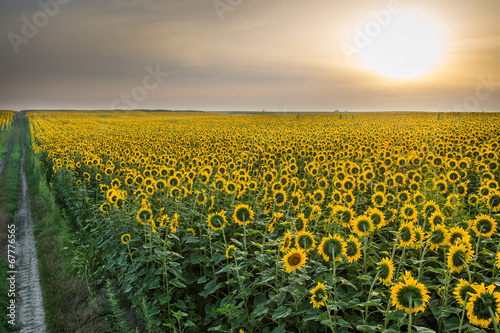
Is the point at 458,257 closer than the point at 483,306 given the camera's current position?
No

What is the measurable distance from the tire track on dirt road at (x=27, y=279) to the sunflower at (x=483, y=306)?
5586 millimetres

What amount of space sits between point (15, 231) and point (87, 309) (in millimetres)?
5345

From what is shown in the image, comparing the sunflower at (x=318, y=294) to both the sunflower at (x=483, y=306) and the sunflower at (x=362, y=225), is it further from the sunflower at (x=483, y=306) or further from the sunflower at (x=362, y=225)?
the sunflower at (x=483, y=306)

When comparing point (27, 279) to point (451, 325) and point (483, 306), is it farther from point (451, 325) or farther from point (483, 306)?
point (483, 306)

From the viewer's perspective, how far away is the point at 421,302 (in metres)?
2.35

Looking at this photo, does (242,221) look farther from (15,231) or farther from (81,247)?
(15,231)

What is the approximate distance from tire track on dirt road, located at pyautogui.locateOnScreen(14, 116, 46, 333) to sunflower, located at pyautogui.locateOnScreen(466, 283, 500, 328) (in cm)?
559

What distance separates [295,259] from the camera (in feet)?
10.5

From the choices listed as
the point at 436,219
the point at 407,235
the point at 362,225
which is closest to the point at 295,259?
the point at 362,225

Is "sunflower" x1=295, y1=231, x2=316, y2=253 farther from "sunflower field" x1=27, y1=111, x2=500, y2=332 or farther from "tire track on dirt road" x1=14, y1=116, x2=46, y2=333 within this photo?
"tire track on dirt road" x1=14, y1=116, x2=46, y2=333

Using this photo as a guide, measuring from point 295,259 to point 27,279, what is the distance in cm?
603

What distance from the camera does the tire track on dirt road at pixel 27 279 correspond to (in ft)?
17.2

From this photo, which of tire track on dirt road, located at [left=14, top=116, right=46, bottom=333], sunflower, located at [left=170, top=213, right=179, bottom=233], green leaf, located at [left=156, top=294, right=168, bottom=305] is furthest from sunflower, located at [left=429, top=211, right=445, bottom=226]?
tire track on dirt road, located at [left=14, top=116, right=46, bottom=333]

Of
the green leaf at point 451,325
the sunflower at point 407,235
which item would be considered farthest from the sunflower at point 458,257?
the sunflower at point 407,235
